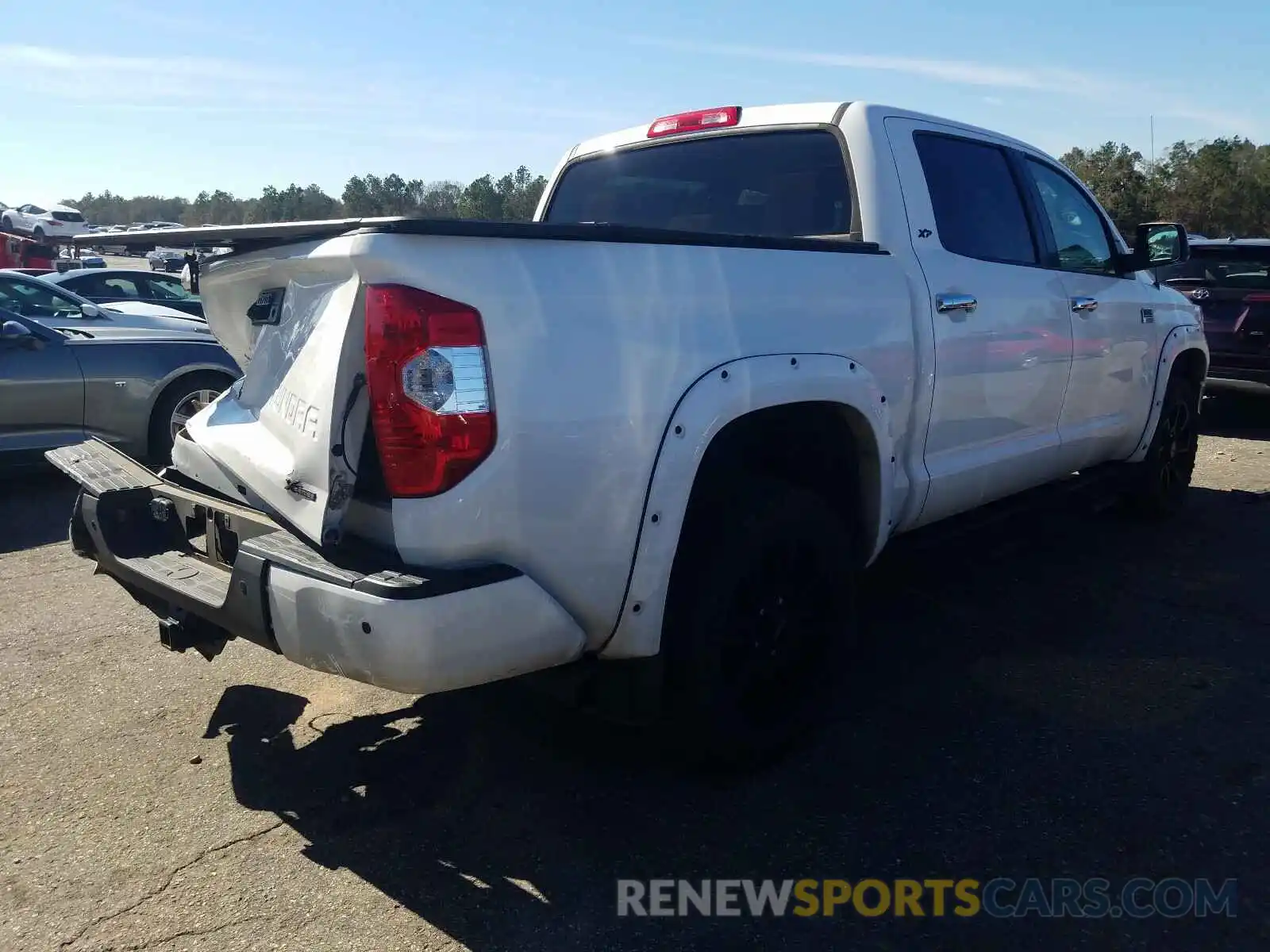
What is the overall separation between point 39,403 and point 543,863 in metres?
5.56

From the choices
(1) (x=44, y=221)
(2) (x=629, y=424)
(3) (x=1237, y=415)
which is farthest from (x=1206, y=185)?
(2) (x=629, y=424)

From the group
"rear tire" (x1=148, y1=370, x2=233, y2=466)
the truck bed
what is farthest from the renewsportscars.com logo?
"rear tire" (x1=148, y1=370, x2=233, y2=466)

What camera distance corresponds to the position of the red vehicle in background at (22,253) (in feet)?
76.0

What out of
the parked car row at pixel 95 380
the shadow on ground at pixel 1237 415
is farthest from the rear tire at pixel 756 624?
the shadow on ground at pixel 1237 415

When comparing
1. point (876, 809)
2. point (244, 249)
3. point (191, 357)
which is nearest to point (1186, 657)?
A: point (876, 809)

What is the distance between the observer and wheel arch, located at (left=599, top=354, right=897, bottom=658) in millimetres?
2693

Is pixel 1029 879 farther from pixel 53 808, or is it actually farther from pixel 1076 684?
pixel 53 808

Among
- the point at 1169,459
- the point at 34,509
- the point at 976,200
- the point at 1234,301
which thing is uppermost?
the point at 976,200

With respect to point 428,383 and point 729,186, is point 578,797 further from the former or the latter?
point 729,186

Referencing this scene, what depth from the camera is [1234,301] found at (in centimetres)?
933

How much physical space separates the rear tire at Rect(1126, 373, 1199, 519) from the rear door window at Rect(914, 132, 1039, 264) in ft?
6.07

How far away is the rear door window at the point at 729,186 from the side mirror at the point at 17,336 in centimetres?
414

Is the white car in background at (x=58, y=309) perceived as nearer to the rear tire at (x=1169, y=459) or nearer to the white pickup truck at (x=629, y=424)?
the white pickup truck at (x=629, y=424)

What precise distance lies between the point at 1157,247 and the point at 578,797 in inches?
162
